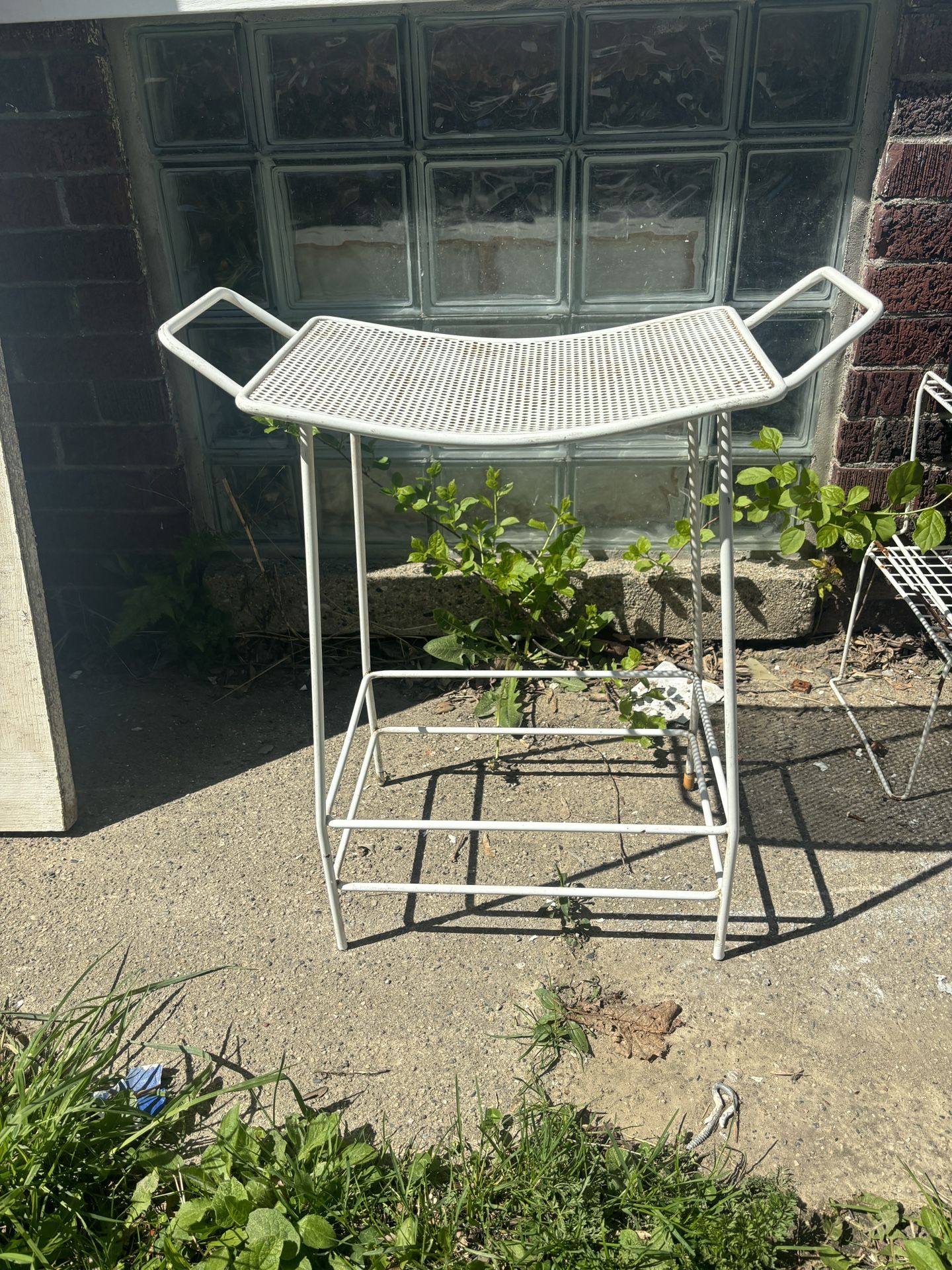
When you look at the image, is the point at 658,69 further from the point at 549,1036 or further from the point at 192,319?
the point at 549,1036

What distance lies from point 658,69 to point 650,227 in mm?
391

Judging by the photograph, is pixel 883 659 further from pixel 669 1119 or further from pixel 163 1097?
pixel 163 1097

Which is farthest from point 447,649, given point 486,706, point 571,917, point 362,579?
point 571,917

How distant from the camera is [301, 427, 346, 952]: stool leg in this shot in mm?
1887

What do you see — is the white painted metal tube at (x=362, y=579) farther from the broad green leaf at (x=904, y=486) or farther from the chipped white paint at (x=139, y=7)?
the broad green leaf at (x=904, y=486)

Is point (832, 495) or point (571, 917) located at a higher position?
point (832, 495)

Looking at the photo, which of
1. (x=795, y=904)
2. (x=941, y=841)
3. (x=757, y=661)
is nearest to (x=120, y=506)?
(x=757, y=661)

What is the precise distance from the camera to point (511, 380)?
81.8 inches

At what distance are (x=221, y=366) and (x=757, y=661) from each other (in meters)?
1.96

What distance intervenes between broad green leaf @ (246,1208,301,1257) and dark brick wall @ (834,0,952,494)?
2472 millimetres

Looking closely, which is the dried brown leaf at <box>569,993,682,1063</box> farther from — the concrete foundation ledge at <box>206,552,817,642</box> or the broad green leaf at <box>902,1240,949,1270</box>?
the concrete foundation ledge at <box>206,552,817,642</box>

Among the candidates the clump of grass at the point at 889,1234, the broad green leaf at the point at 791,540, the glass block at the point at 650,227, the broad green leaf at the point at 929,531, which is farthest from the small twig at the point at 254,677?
the clump of grass at the point at 889,1234

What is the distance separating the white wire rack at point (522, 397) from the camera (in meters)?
1.76

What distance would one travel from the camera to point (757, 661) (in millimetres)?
3283
